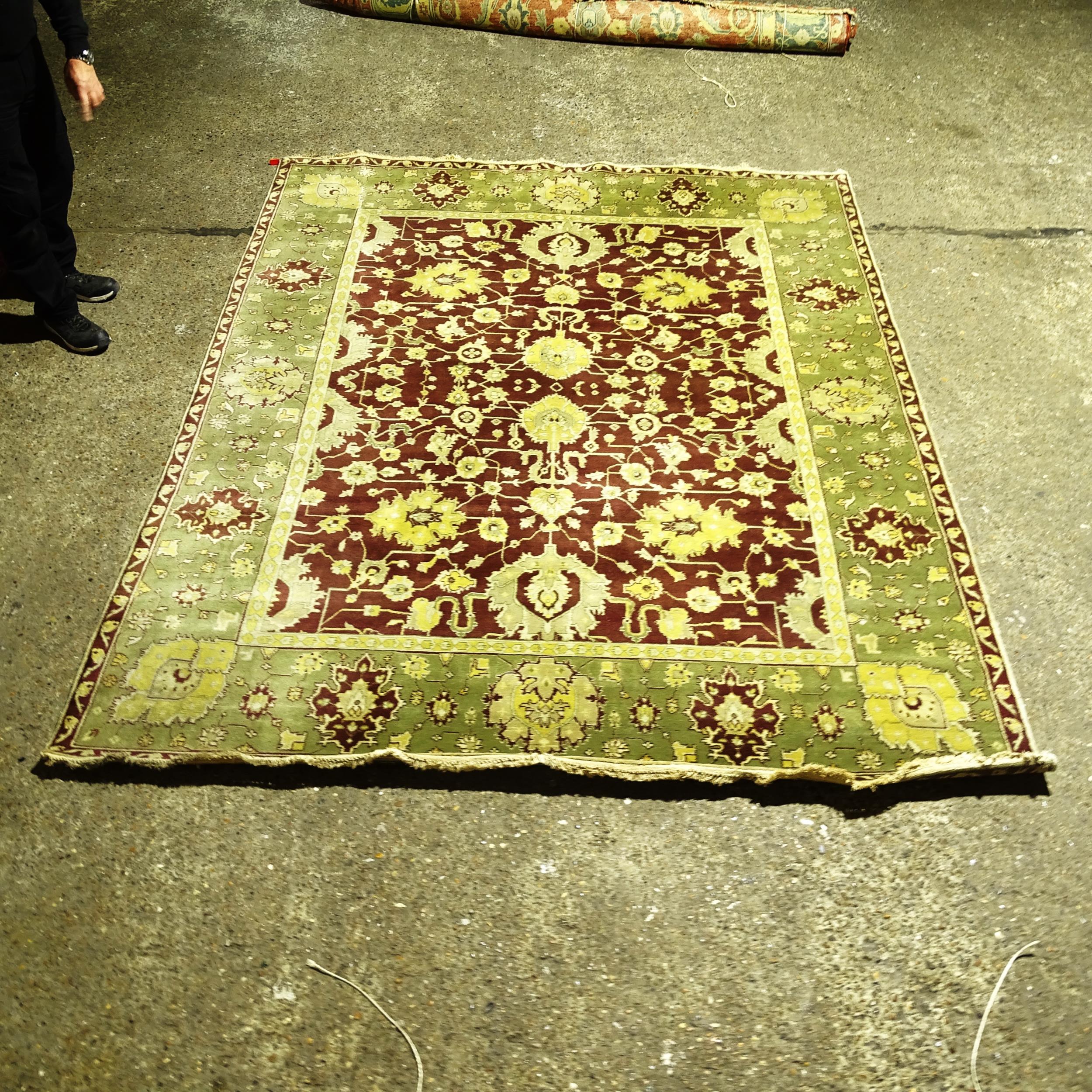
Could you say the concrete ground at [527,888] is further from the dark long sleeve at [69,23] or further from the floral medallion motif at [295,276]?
the dark long sleeve at [69,23]

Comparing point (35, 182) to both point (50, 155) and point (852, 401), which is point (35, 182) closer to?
point (50, 155)

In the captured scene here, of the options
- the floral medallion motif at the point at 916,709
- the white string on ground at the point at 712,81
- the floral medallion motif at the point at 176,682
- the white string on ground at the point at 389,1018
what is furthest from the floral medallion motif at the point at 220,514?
the white string on ground at the point at 712,81

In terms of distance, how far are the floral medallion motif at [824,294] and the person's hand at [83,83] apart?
1.91 meters

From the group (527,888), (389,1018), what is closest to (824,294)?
(527,888)

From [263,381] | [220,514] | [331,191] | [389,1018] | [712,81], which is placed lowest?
[389,1018]

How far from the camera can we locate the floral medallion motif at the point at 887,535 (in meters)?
2.13

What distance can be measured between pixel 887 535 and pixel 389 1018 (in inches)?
57.8

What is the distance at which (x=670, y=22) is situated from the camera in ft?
12.1

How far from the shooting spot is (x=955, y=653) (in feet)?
6.41

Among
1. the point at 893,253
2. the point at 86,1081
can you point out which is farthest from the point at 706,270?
the point at 86,1081

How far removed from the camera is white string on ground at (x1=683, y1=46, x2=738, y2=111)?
345cm

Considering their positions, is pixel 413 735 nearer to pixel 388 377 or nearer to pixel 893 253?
pixel 388 377

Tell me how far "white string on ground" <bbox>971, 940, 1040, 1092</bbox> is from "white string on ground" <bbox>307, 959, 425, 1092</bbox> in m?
0.89

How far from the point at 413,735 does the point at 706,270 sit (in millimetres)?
1718
